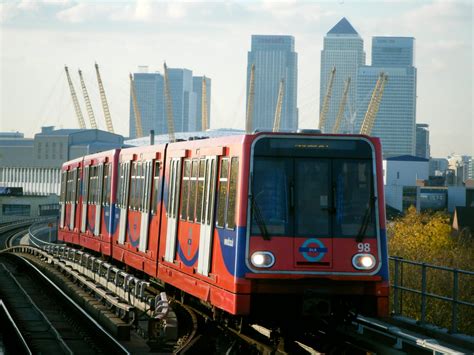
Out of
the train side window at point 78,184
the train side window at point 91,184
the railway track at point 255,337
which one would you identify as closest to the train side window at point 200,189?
the railway track at point 255,337

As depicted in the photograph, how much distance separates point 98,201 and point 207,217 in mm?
14103

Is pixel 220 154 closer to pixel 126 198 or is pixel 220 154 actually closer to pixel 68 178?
pixel 126 198

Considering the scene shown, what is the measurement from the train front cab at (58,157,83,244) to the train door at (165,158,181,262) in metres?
15.5

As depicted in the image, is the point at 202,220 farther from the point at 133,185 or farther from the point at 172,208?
the point at 133,185

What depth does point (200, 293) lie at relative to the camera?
61.7 ft

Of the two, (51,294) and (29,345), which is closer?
(29,345)

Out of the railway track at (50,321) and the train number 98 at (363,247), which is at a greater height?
the train number 98 at (363,247)

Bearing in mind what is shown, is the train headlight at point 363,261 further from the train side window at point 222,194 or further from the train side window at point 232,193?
the train side window at point 222,194

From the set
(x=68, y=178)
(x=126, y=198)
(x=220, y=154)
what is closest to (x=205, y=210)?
(x=220, y=154)

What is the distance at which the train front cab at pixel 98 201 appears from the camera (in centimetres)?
2992

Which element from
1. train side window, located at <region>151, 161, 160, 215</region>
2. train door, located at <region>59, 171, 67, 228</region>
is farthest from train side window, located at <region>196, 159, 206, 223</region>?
train door, located at <region>59, 171, 67, 228</region>

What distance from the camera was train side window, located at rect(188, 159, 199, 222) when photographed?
771 inches

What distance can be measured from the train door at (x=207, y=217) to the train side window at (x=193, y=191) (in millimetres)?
726

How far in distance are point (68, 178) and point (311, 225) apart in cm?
2567
